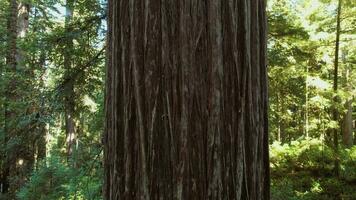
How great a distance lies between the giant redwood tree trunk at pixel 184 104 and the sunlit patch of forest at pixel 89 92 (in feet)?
0.34

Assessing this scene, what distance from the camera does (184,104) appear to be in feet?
5.75

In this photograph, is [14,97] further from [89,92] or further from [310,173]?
[310,173]

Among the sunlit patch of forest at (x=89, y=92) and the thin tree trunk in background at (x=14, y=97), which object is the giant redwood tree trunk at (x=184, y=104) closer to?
the sunlit patch of forest at (x=89, y=92)

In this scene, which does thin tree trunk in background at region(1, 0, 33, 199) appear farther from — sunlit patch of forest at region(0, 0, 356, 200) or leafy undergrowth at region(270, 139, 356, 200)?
leafy undergrowth at region(270, 139, 356, 200)

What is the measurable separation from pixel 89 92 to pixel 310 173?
29.1ft

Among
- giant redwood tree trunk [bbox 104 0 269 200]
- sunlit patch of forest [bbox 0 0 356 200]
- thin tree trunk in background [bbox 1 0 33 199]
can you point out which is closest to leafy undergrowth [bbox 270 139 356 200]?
sunlit patch of forest [bbox 0 0 356 200]

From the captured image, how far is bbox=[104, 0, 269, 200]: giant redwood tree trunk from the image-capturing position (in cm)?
175

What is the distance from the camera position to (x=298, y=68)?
41.2ft

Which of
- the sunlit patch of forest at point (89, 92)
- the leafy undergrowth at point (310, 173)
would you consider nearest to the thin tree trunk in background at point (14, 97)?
the sunlit patch of forest at point (89, 92)

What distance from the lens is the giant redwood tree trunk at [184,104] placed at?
5.74ft

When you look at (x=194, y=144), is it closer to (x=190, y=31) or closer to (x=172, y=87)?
(x=172, y=87)

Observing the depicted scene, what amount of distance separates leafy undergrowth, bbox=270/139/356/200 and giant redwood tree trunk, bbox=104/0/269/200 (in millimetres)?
6557

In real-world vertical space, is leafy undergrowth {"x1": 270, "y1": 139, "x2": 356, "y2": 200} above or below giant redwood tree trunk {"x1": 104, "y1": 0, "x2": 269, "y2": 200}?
below

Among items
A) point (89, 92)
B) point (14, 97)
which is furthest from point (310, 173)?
point (89, 92)
